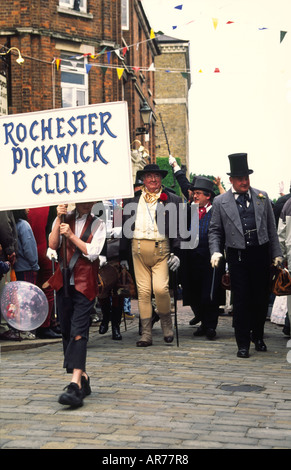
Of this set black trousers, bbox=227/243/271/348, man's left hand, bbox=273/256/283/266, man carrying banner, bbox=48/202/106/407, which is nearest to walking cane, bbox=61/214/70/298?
man carrying banner, bbox=48/202/106/407

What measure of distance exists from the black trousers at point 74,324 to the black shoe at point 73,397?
0.66 feet

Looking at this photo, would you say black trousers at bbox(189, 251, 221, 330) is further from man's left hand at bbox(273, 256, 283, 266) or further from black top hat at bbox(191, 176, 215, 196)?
man's left hand at bbox(273, 256, 283, 266)

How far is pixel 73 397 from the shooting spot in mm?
5781

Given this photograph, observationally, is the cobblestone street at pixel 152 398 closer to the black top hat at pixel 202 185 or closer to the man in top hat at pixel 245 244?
the man in top hat at pixel 245 244

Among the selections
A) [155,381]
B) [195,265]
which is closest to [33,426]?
[155,381]

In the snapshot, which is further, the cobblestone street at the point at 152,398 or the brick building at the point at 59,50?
the brick building at the point at 59,50

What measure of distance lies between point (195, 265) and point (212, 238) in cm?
168

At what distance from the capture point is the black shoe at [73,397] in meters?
5.77

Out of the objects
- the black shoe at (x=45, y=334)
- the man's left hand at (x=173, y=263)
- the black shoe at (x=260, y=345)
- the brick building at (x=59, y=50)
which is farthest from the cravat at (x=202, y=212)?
the brick building at (x=59, y=50)

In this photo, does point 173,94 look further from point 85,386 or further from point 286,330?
point 85,386

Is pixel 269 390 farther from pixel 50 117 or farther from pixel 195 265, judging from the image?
pixel 195 265

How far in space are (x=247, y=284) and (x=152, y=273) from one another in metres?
1.38

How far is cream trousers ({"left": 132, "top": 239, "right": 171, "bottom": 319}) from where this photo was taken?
9.28m
